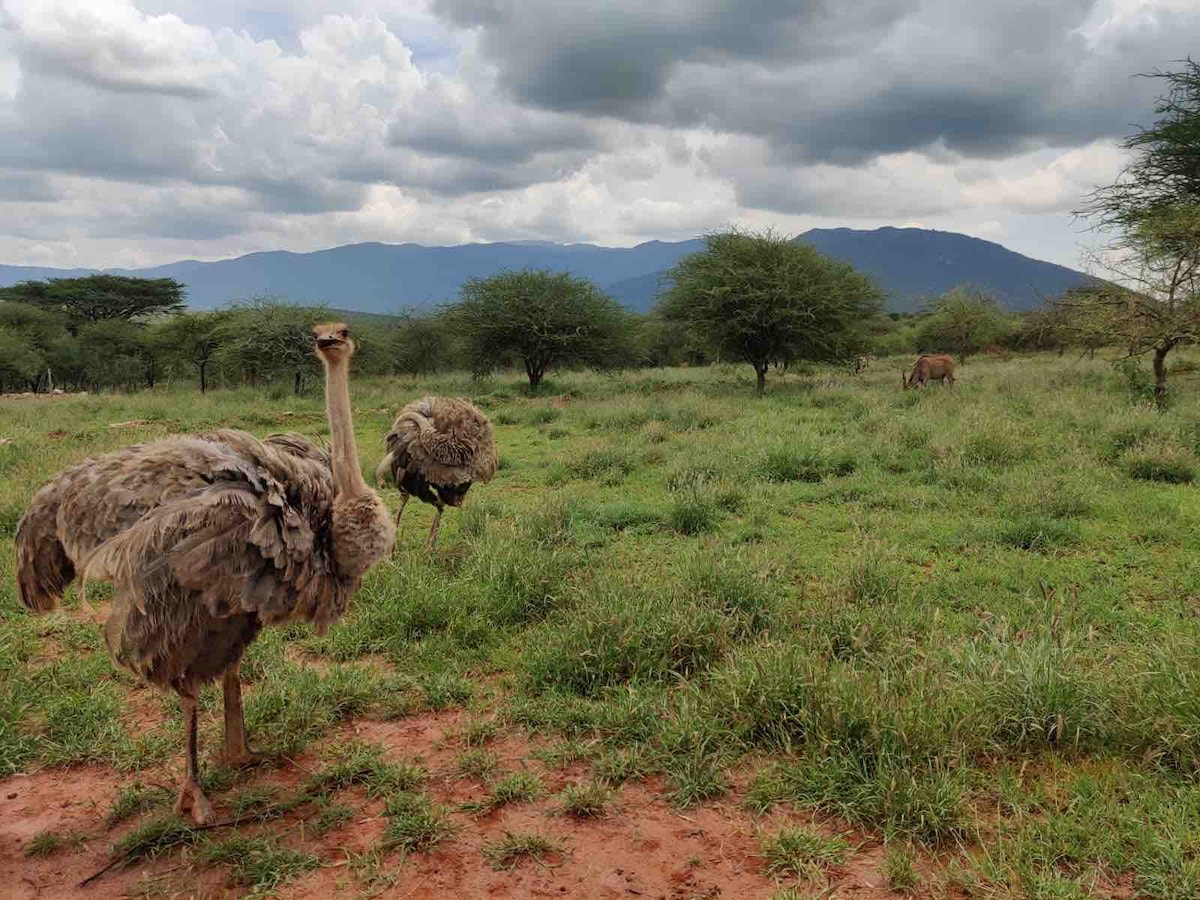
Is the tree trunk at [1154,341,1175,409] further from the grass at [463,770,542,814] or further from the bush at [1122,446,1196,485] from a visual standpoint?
the grass at [463,770,542,814]

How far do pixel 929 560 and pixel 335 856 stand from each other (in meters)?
4.60

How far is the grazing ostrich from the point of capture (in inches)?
277

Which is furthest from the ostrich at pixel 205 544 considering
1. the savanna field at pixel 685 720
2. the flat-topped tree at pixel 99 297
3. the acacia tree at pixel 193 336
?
the flat-topped tree at pixel 99 297

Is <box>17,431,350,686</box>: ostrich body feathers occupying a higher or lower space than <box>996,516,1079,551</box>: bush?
higher

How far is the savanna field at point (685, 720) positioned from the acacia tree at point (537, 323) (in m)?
15.6

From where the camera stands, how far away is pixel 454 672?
14.1 ft

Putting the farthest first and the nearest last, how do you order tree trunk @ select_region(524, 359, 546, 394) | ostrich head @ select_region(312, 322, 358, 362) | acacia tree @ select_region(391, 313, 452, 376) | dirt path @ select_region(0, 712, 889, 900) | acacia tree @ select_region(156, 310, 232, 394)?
acacia tree @ select_region(391, 313, 452, 376) → acacia tree @ select_region(156, 310, 232, 394) → tree trunk @ select_region(524, 359, 546, 394) → ostrich head @ select_region(312, 322, 358, 362) → dirt path @ select_region(0, 712, 889, 900)

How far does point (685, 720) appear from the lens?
3500mm

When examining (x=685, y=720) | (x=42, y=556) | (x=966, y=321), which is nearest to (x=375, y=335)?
(x=966, y=321)

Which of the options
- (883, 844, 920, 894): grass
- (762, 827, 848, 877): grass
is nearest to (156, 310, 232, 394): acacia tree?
(762, 827, 848, 877): grass

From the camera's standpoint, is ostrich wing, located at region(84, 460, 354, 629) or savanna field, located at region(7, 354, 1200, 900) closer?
savanna field, located at region(7, 354, 1200, 900)

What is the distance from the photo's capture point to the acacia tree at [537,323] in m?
22.0

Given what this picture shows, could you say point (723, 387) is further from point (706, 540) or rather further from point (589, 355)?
point (706, 540)

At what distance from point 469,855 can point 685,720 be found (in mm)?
1127
